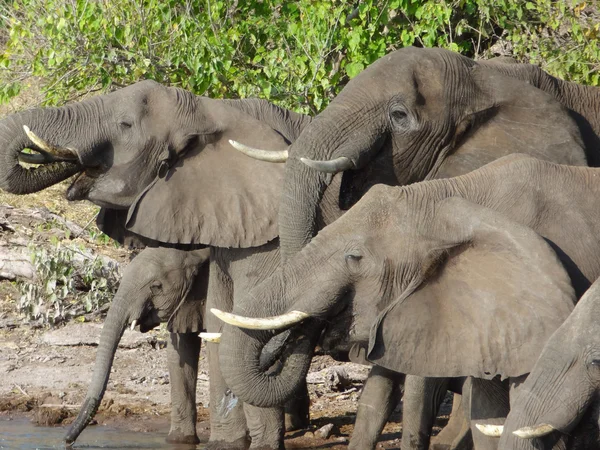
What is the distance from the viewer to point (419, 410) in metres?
7.64

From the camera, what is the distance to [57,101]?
436 inches

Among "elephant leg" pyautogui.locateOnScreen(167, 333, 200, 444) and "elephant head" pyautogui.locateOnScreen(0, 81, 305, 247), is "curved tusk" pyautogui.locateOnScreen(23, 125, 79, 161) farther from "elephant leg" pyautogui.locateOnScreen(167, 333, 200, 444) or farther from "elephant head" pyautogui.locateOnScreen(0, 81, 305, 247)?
"elephant leg" pyautogui.locateOnScreen(167, 333, 200, 444)

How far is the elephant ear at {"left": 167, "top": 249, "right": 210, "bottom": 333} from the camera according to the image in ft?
27.2

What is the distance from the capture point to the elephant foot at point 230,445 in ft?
26.8

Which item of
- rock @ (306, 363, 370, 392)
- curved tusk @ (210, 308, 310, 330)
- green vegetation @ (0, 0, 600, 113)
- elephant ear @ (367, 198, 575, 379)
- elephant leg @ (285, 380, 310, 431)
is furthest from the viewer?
green vegetation @ (0, 0, 600, 113)

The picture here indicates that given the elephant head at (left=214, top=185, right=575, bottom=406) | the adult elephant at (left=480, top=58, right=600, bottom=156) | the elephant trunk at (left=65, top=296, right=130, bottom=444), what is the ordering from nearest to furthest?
the elephant head at (left=214, top=185, right=575, bottom=406) < the adult elephant at (left=480, top=58, right=600, bottom=156) < the elephant trunk at (left=65, top=296, right=130, bottom=444)

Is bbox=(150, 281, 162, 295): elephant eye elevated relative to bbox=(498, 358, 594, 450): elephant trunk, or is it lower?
lower

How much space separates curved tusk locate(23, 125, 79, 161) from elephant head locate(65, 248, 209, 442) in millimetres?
802

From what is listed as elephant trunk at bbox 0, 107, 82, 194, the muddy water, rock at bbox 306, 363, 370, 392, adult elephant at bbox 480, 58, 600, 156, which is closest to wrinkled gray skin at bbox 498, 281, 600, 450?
adult elephant at bbox 480, 58, 600, 156

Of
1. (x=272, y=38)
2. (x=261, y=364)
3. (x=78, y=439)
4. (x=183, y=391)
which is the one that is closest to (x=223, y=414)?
(x=183, y=391)

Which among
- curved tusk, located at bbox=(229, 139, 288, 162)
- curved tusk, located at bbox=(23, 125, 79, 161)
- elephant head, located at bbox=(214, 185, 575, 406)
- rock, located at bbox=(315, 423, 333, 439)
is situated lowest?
rock, located at bbox=(315, 423, 333, 439)

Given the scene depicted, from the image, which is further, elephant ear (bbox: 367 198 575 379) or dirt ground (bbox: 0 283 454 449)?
dirt ground (bbox: 0 283 454 449)

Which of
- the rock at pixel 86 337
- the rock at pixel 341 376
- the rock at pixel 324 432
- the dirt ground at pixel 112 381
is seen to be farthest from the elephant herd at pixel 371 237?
the rock at pixel 86 337

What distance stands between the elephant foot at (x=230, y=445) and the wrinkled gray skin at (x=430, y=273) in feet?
8.45
